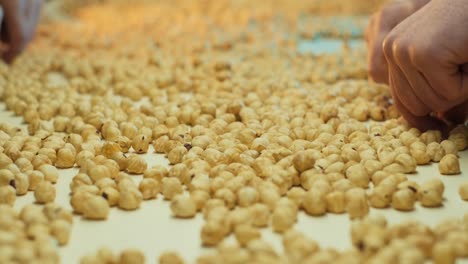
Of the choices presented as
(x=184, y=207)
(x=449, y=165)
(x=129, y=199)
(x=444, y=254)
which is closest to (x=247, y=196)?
(x=184, y=207)

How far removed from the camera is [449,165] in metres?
1.36

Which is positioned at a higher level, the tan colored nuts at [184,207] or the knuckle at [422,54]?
the knuckle at [422,54]

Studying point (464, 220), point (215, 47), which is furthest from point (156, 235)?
point (215, 47)

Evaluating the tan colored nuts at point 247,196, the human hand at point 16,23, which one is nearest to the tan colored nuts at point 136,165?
the tan colored nuts at point 247,196

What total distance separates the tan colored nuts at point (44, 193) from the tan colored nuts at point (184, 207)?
25 cm

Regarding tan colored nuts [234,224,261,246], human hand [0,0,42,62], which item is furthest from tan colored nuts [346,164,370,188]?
human hand [0,0,42,62]

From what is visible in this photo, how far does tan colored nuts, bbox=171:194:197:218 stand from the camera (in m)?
1.17

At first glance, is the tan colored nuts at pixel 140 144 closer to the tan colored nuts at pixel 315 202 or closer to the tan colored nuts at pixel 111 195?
the tan colored nuts at pixel 111 195

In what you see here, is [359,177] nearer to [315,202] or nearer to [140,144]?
[315,202]

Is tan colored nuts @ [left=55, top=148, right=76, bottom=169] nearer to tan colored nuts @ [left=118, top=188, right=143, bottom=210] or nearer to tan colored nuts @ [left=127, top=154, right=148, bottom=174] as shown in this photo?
tan colored nuts @ [left=127, top=154, right=148, bottom=174]

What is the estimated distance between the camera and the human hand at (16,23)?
2.21m

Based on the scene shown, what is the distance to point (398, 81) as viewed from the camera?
4.89 feet

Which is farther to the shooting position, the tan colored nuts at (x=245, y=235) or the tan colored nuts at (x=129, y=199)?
the tan colored nuts at (x=129, y=199)

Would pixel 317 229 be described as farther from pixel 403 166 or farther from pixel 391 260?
pixel 403 166
